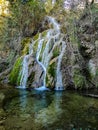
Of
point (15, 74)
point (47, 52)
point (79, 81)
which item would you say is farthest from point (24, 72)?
point (79, 81)

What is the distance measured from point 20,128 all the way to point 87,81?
266 inches

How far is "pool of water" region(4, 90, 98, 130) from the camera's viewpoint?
774 centimetres

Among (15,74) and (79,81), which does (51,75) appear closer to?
(79,81)

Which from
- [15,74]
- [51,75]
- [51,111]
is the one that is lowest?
[51,111]

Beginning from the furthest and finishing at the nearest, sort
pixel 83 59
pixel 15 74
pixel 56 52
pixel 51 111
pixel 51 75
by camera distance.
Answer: pixel 15 74
pixel 56 52
pixel 83 59
pixel 51 75
pixel 51 111

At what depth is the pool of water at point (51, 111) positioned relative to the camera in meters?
7.74

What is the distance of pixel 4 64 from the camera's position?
55.5ft

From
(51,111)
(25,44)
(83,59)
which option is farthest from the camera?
(25,44)

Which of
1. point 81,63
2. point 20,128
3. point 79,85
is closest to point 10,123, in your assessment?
point 20,128

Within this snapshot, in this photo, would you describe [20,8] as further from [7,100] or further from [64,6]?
[7,100]

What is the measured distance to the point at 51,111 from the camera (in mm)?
9266

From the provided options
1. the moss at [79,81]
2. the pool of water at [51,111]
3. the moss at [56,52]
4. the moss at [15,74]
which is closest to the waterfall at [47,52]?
the moss at [56,52]

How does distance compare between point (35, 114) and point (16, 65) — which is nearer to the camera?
point (35, 114)

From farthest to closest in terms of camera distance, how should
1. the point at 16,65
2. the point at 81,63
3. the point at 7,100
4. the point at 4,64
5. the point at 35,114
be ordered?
the point at 4,64, the point at 16,65, the point at 81,63, the point at 7,100, the point at 35,114
